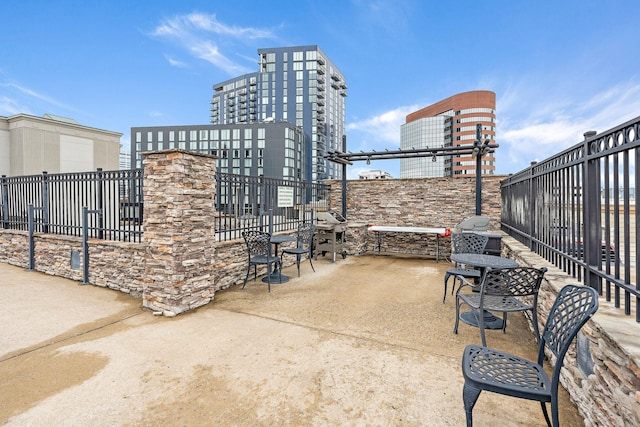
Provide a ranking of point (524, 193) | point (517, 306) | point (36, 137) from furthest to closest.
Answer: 1. point (36, 137)
2. point (524, 193)
3. point (517, 306)

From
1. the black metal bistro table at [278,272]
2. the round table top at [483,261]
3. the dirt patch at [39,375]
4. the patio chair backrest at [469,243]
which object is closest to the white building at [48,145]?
the black metal bistro table at [278,272]

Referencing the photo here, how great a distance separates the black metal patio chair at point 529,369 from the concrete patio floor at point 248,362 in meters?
0.53

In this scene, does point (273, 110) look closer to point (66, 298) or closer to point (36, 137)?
point (36, 137)

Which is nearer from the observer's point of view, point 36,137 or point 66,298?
point 66,298

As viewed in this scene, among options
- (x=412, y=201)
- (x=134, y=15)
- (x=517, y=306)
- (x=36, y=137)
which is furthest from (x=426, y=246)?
(x=134, y=15)

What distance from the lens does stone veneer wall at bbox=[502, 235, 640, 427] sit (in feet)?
5.68

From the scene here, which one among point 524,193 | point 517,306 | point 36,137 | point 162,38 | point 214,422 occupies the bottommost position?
point 214,422

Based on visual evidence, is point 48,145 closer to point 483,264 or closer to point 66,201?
point 66,201

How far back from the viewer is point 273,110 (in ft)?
225

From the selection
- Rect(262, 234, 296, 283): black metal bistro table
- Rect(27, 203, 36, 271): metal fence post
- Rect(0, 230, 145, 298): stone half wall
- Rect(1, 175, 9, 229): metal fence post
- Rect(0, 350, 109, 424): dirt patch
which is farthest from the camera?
Rect(1, 175, 9, 229): metal fence post

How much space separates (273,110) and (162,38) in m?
31.4

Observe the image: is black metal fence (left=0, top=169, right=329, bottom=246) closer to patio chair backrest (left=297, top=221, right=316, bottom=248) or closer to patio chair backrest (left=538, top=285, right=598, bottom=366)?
patio chair backrest (left=297, top=221, right=316, bottom=248)

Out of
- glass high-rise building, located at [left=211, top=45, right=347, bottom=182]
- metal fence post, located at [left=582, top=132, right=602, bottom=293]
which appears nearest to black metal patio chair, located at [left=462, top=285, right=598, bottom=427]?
metal fence post, located at [left=582, top=132, right=602, bottom=293]

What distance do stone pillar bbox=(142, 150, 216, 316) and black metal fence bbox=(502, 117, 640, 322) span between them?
190 inches
